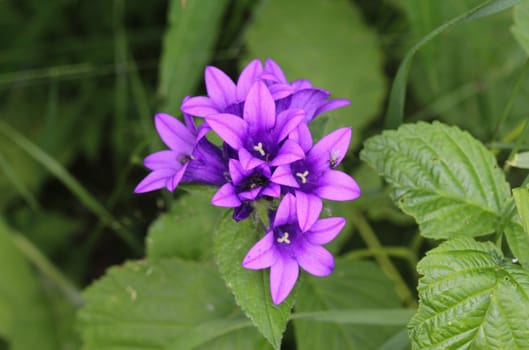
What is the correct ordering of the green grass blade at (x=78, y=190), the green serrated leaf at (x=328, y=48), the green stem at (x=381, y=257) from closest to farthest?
the green grass blade at (x=78, y=190), the green stem at (x=381, y=257), the green serrated leaf at (x=328, y=48)

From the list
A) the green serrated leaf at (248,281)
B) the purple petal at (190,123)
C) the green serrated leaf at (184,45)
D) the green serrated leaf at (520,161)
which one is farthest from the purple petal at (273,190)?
the green serrated leaf at (184,45)

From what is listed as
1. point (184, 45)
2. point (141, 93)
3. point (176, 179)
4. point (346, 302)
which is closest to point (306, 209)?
point (176, 179)

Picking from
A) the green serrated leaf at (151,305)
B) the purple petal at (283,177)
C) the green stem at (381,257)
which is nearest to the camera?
the purple petal at (283,177)

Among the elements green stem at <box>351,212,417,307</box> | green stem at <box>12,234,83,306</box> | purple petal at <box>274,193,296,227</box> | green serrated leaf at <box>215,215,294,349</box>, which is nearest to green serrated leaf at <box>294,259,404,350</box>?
green stem at <box>351,212,417,307</box>

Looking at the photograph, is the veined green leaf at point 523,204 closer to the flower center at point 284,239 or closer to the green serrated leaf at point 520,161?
the green serrated leaf at point 520,161

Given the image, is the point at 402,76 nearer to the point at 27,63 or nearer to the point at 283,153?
the point at 283,153

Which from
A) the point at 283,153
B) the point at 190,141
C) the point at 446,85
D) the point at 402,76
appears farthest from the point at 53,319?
the point at 446,85

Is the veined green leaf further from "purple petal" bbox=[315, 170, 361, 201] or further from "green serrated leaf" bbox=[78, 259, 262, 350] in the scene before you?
"green serrated leaf" bbox=[78, 259, 262, 350]
